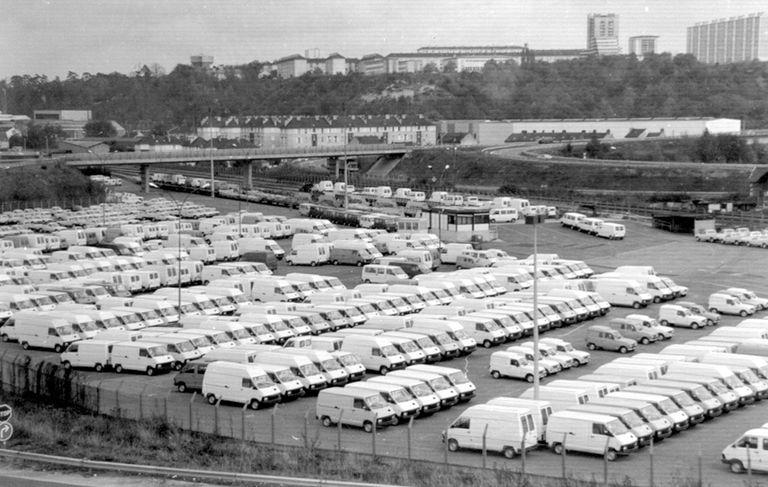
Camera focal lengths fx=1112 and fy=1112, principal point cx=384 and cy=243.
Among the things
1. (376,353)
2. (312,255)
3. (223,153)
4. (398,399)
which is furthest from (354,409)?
(223,153)

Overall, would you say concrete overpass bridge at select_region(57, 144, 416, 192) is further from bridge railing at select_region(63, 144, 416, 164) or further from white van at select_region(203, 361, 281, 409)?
white van at select_region(203, 361, 281, 409)

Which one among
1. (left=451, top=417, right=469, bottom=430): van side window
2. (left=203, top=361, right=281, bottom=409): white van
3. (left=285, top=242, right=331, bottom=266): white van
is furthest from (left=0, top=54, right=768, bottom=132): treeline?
(left=451, top=417, right=469, bottom=430): van side window

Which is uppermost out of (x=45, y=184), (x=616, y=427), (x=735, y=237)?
(x=45, y=184)

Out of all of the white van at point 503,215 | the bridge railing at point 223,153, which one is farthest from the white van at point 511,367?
the bridge railing at point 223,153

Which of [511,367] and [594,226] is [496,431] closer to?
[511,367]

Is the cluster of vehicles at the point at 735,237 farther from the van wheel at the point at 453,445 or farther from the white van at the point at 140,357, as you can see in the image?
the van wheel at the point at 453,445

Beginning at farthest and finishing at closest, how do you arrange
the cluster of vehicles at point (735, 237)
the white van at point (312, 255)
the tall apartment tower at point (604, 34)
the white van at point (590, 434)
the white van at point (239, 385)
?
the tall apartment tower at point (604, 34), the cluster of vehicles at point (735, 237), the white van at point (312, 255), the white van at point (239, 385), the white van at point (590, 434)
